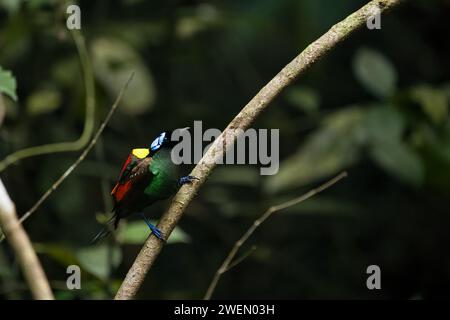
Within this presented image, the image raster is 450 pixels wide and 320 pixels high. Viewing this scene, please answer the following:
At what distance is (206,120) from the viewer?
252 cm

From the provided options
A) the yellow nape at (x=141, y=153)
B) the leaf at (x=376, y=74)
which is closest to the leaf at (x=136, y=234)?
the yellow nape at (x=141, y=153)

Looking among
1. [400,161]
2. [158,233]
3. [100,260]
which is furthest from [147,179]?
[400,161]

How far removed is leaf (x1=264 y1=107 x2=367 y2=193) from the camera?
2.16 m

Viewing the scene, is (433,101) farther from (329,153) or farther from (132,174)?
(132,174)

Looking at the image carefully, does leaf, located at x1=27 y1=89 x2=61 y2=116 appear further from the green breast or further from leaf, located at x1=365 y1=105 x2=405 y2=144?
the green breast

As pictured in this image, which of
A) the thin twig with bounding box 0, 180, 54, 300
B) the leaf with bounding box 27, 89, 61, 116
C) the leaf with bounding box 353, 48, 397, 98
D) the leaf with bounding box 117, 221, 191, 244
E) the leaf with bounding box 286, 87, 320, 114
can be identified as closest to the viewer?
the thin twig with bounding box 0, 180, 54, 300

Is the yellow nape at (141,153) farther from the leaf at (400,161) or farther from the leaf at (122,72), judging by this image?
the leaf at (122,72)

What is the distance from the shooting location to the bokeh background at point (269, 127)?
2172mm

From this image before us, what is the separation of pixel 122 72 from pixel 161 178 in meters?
1.36

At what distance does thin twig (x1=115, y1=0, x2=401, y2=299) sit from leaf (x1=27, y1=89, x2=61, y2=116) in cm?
135

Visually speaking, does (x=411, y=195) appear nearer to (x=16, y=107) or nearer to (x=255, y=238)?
(x=255, y=238)

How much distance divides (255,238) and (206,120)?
493 mm

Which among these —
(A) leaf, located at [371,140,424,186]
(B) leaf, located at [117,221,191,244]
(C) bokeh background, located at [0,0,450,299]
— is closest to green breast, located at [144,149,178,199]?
(B) leaf, located at [117,221,191,244]
